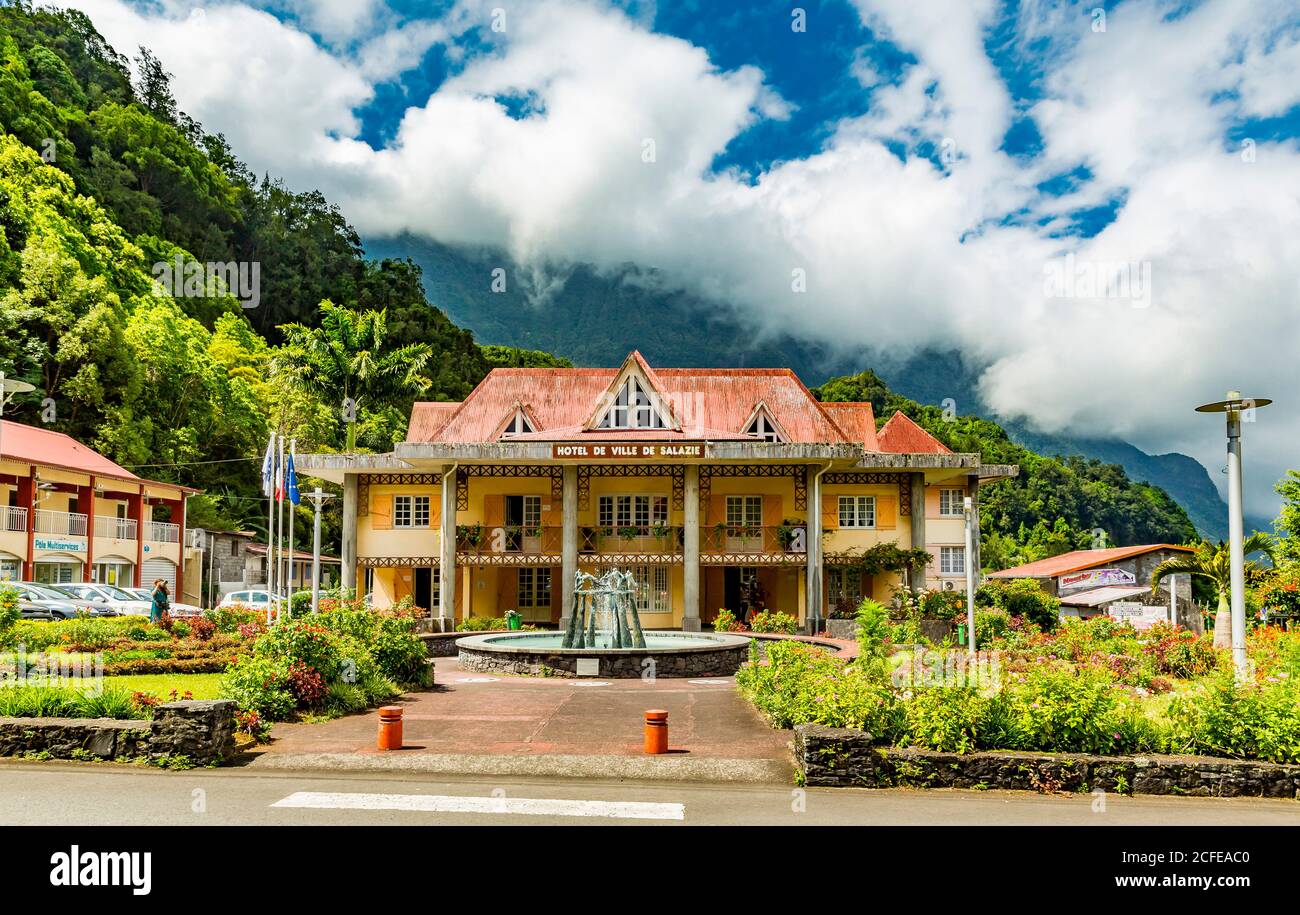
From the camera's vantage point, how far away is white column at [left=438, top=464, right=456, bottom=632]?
31.5 meters

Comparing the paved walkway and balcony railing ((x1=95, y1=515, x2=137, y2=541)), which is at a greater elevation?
balcony railing ((x1=95, y1=515, x2=137, y2=541))

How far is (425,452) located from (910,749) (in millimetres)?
22475

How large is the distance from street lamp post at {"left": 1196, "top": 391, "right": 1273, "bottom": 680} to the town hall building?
56.1ft

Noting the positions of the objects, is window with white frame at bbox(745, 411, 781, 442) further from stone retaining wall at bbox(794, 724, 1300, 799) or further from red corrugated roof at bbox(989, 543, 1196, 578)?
stone retaining wall at bbox(794, 724, 1300, 799)

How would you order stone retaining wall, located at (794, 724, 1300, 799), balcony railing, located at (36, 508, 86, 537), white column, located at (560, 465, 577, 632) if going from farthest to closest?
balcony railing, located at (36, 508, 86, 537) < white column, located at (560, 465, 577, 632) < stone retaining wall, located at (794, 724, 1300, 799)

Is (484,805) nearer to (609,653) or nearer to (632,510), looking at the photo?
(609,653)

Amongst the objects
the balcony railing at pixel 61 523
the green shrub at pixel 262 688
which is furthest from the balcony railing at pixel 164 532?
the green shrub at pixel 262 688

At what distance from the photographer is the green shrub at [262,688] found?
1284 centimetres

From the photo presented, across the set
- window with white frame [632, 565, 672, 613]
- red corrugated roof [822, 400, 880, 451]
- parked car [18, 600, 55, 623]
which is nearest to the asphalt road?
parked car [18, 600, 55, 623]

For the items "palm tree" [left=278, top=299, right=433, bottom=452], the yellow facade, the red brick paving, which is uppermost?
"palm tree" [left=278, top=299, right=433, bottom=452]

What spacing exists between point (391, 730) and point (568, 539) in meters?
19.6

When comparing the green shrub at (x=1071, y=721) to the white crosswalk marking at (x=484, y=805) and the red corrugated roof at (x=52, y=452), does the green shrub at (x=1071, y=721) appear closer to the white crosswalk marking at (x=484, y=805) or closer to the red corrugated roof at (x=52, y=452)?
the white crosswalk marking at (x=484, y=805)

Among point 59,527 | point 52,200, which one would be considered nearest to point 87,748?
point 59,527

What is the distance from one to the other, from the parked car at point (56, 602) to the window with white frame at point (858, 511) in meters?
23.3
